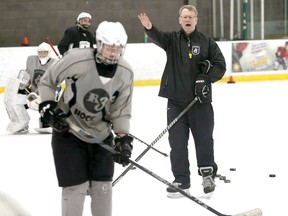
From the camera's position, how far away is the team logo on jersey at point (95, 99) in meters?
2.66

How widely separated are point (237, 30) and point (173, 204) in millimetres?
10077

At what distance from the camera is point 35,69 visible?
659cm

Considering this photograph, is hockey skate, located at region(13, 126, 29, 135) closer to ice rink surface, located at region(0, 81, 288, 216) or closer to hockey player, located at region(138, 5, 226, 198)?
ice rink surface, located at region(0, 81, 288, 216)

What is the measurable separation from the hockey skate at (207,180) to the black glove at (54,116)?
1.52 metres

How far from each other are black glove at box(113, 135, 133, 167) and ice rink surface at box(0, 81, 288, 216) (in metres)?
0.97

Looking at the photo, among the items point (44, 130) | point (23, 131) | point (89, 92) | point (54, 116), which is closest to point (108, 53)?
point (89, 92)

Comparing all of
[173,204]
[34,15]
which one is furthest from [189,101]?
[34,15]

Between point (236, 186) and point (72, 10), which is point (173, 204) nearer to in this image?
point (236, 186)

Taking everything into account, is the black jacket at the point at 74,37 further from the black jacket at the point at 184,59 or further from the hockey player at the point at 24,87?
the black jacket at the point at 184,59

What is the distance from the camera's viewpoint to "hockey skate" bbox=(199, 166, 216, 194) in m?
4.02

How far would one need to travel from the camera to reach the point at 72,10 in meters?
13.5

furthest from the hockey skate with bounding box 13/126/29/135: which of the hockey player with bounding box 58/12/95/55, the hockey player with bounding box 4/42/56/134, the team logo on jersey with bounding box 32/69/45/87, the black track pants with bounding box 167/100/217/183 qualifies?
the black track pants with bounding box 167/100/217/183

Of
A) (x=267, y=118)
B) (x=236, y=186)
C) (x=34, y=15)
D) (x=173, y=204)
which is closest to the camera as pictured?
(x=173, y=204)

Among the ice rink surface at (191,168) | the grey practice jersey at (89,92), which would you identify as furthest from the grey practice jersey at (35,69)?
the grey practice jersey at (89,92)
